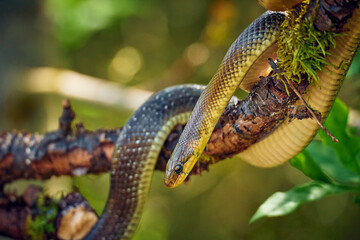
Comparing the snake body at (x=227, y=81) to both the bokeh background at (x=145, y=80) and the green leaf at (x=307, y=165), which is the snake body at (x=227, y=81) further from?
the bokeh background at (x=145, y=80)

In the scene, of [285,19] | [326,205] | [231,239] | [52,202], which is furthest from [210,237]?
[285,19]

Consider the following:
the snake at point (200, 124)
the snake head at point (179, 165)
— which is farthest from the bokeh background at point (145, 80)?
the snake head at point (179, 165)

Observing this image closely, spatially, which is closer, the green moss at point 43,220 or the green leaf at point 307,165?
the green leaf at point 307,165

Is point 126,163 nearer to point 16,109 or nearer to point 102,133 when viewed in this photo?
point 102,133

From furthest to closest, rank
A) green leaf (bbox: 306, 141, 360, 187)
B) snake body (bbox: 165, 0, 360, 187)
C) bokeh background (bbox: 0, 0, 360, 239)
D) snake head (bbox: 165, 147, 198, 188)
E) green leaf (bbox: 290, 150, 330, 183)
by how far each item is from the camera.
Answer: bokeh background (bbox: 0, 0, 360, 239) < green leaf (bbox: 306, 141, 360, 187) < green leaf (bbox: 290, 150, 330, 183) < snake head (bbox: 165, 147, 198, 188) < snake body (bbox: 165, 0, 360, 187)

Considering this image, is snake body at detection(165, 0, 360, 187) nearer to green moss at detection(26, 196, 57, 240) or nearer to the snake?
the snake

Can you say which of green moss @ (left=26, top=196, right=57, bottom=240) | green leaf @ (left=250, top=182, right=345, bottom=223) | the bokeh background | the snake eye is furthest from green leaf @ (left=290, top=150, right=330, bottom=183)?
the bokeh background
